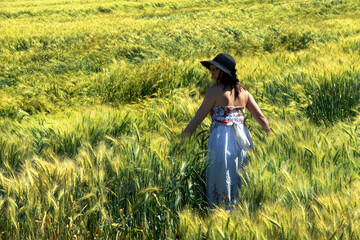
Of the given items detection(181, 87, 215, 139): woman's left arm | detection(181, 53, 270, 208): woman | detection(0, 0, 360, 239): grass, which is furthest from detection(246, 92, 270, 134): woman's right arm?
detection(181, 87, 215, 139): woman's left arm

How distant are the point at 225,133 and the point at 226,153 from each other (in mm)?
147

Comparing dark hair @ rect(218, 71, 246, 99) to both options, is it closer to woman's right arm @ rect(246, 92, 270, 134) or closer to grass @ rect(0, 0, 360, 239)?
woman's right arm @ rect(246, 92, 270, 134)

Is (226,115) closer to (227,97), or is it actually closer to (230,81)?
(227,97)

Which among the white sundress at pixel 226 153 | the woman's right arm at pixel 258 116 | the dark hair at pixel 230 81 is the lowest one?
the white sundress at pixel 226 153

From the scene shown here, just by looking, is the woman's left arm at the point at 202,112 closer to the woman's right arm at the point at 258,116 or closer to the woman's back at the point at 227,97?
the woman's back at the point at 227,97

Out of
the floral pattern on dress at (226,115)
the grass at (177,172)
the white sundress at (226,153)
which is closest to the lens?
the grass at (177,172)

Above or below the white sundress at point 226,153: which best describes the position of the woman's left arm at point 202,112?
above

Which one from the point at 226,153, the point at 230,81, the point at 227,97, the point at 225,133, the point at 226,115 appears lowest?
the point at 226,153

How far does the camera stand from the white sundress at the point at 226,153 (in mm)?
2762

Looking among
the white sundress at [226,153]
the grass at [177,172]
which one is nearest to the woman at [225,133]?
the white sundress at [226,153]

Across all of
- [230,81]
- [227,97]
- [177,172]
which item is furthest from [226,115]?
[177,172]

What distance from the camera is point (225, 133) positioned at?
2.83 m

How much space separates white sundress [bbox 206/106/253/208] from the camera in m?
2.76

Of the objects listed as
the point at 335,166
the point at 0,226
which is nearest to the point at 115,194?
the point at 0,226
